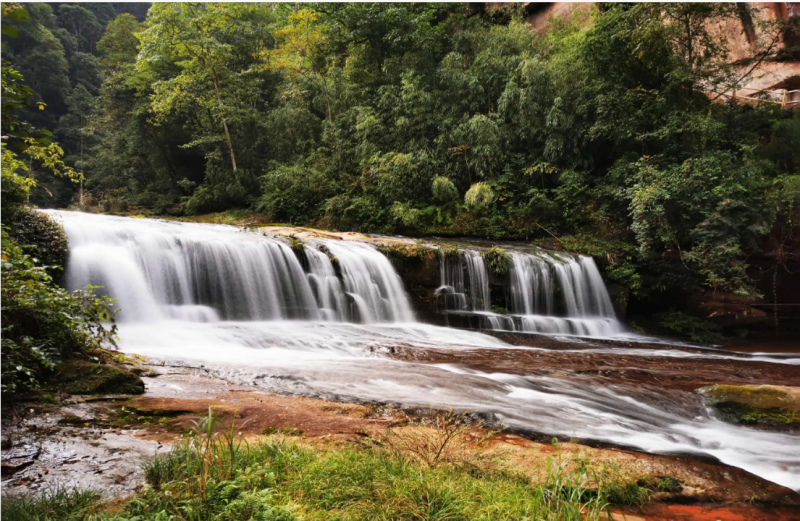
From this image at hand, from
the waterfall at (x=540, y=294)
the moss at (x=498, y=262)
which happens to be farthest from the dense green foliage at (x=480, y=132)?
the moss at (x=498, y=262)

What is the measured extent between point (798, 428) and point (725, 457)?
153 cm

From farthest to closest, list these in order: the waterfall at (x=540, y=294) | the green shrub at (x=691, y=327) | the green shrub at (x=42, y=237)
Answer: the waterfall at (x=540, y=294), the green shrub at (x=691, y=327), the green shrub at (x=42, y=237)

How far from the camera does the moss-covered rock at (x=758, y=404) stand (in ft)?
16.5

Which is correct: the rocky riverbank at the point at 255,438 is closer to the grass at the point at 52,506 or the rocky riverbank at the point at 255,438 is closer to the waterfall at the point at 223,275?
the grass at the point at 52,506

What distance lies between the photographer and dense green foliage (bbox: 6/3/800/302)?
12.1 meters

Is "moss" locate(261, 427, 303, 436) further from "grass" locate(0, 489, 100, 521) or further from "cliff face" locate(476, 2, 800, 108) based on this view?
"cliff face" locate(476, 2, 800, 108)

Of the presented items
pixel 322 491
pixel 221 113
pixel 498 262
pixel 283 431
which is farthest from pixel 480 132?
pixel 322 491

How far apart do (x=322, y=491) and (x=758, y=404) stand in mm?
5452

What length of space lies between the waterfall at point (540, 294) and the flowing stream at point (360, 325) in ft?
0.12

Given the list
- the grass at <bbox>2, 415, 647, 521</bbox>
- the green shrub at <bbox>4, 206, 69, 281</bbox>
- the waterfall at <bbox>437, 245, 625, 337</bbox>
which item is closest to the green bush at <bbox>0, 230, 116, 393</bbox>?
the grass at <bbox>2, 415, 647, 521</bbox>

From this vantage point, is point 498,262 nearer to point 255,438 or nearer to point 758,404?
point 758,404

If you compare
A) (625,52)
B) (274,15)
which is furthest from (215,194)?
(625,52)

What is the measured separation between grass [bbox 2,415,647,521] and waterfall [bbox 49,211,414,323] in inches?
282

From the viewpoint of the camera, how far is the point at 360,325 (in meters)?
10.3
